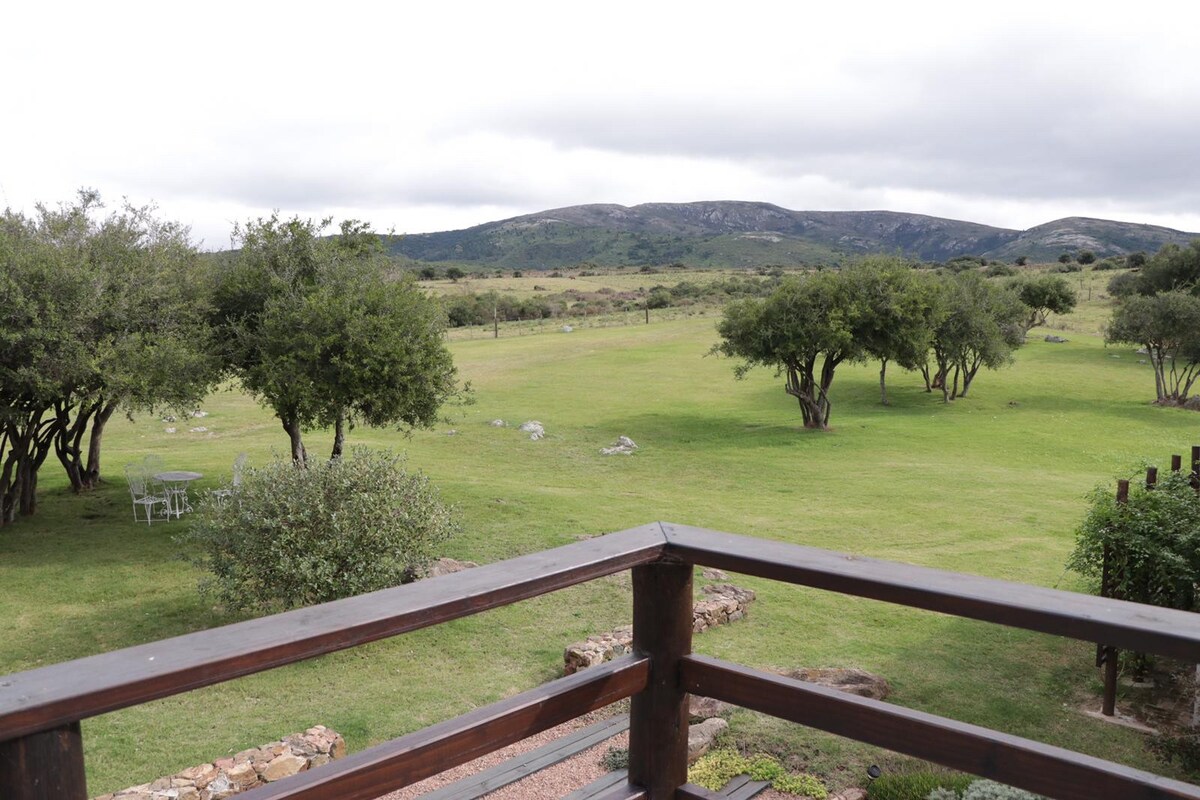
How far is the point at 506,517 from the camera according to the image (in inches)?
655

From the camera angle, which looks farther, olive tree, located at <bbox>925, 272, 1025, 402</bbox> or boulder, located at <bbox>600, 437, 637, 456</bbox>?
olive tree, located at <bbox>925, 272, 1025, 402</bbox>

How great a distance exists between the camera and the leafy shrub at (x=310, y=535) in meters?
10.4

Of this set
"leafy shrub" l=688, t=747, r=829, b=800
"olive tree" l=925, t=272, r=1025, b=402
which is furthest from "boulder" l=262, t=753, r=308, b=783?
"olive tree" l=925, t=272, r=1025, b=402

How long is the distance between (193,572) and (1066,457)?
23217mm

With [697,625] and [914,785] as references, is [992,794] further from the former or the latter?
[697,625]

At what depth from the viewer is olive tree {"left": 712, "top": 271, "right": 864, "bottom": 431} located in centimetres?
2792

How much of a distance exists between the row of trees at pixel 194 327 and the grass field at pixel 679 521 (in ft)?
8.86

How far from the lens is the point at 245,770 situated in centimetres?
667

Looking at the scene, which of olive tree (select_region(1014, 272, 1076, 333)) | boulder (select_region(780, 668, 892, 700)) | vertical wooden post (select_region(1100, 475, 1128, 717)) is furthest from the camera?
olive tree (select_region(1014, 272, 1076, 333))

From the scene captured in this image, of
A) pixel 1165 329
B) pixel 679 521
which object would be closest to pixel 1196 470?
pixel 679 521

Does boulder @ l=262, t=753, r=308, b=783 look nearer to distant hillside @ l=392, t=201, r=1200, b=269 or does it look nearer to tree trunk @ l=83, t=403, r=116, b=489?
tree trunk @ l=83, t=403, r=116, b=489

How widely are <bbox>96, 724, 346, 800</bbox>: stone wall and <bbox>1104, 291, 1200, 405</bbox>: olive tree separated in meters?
33.4

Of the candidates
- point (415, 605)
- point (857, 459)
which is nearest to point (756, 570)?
point (415, 605)

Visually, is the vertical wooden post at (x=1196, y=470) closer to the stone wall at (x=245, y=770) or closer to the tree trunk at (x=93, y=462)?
the stone wall at (x=245, y=770)
